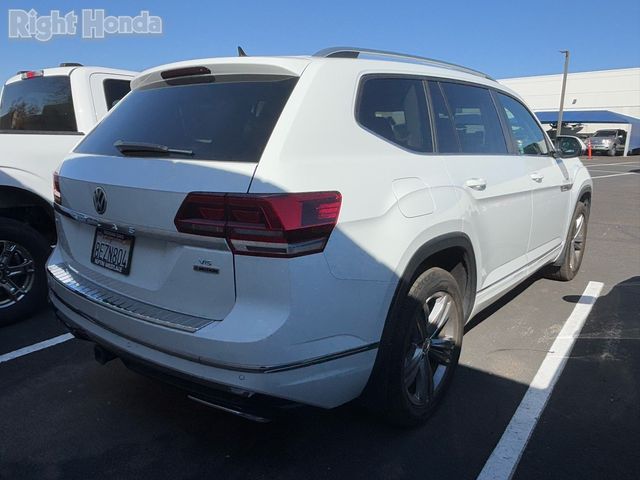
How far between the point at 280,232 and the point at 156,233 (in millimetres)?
599

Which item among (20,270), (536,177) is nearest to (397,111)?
Answer: (536,177)

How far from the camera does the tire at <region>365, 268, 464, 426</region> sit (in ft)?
8.30

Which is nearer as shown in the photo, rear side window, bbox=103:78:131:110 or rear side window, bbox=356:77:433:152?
rear side window, bbox=356:77:433:152

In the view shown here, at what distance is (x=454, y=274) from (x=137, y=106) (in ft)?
6.76

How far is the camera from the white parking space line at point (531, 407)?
8.52ft

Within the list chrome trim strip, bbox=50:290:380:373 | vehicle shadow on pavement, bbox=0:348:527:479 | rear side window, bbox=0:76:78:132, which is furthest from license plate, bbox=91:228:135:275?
rear side window, bbox=0:76:78:132

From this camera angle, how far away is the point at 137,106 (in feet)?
9.62

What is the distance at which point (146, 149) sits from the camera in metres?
2.46

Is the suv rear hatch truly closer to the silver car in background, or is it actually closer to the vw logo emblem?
the vw logo emblem

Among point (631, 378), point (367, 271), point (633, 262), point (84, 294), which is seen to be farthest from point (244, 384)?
point (633, 262)

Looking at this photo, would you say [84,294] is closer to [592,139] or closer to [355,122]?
[355,122]

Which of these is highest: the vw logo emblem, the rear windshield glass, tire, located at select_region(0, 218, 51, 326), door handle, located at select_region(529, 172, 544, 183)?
the rear windshield glass

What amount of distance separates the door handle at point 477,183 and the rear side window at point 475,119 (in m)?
0.22

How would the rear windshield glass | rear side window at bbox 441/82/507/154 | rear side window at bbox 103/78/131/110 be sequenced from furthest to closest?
rear side window at bbox 103/78/131/110, rear side window at bbox 441/82/507/154, the rear windshield glass
